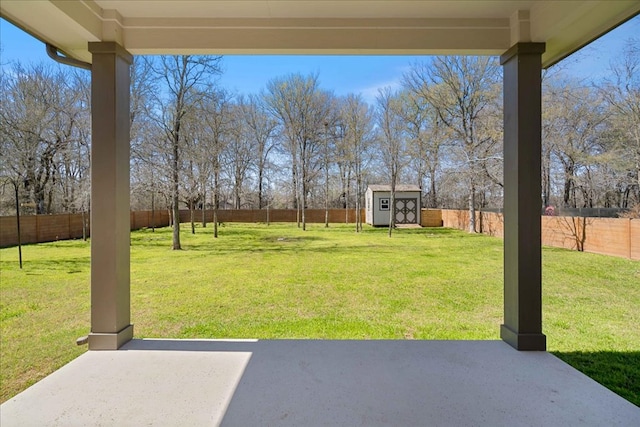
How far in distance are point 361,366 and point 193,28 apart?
266 centimetres

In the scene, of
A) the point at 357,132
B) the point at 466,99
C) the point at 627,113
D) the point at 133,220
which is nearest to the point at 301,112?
the point at 357,132

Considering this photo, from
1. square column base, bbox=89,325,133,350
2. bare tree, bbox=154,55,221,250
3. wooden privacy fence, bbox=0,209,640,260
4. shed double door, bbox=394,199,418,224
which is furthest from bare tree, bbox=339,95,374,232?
square column base, bbox=89,325,133,350

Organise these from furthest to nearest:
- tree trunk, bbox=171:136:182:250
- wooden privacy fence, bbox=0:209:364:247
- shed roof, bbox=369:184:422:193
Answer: shed roof, bbox=369:184:422:193
tree trunk, bbox=171:136:182:250
wooden privacy fence, bbox=0:209:364:247

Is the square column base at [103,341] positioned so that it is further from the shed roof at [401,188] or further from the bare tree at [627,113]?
the shed roof at [401,188]

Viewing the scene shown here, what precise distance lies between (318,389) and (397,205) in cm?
1707

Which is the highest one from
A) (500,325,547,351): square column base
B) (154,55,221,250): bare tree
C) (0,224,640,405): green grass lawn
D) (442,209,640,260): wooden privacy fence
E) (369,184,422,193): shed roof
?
(154,55,221,250): bare tree

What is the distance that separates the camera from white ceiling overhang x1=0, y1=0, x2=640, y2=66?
7.59ft

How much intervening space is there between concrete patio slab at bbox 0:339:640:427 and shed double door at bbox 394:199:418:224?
16194 millimetres

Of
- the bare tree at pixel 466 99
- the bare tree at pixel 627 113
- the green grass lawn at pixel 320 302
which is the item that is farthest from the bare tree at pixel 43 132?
the bare tree at pixel 466 99

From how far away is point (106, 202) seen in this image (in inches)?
96.4

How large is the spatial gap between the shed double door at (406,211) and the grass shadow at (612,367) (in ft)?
51.1

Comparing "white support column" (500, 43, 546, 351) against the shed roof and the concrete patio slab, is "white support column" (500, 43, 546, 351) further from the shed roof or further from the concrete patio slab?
the shed roof

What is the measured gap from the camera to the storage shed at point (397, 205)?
60.1 ft

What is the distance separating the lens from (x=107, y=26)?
8.00 feet
